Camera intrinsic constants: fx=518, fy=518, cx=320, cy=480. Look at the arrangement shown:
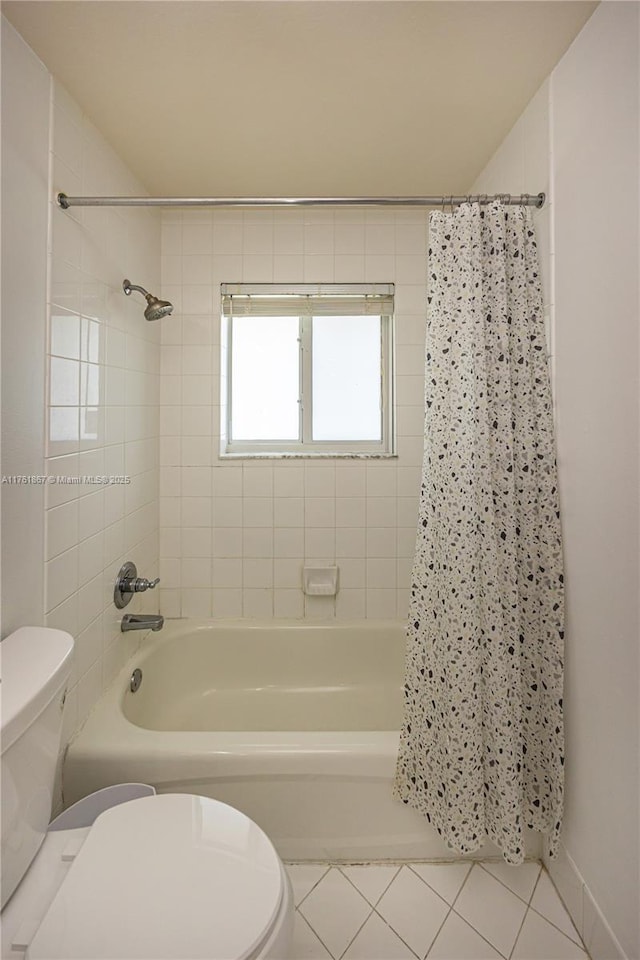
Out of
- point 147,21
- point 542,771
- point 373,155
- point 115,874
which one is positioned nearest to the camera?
point 115,874

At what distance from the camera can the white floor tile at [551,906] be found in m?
1.36

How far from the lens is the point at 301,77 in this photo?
1466mm

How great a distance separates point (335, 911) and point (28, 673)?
1.06m

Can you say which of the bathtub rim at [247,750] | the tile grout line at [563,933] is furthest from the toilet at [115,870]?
the tile grout line at [563,933]

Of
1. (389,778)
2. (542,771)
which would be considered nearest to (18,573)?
(389,778)


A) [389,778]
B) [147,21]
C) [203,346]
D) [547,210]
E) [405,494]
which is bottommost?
[389,778]

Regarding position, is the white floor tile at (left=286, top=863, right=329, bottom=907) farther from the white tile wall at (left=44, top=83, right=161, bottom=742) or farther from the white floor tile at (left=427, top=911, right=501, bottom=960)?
the white tile wall at (left=44, top=83, right=161, bottom=742)

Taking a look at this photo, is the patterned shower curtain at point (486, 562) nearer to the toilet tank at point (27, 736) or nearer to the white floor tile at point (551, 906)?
the white floor tile at point (551, 906)

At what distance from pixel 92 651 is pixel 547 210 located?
198 cm

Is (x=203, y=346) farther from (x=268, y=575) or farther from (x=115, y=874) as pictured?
(x=115, y=874)

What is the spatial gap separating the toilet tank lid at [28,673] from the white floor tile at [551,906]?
4.64 ft

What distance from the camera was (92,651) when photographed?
1742 millimetres

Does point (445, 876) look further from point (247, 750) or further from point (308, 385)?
point (308, 385)

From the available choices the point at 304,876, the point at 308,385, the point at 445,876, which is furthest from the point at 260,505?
the point at 445,876
